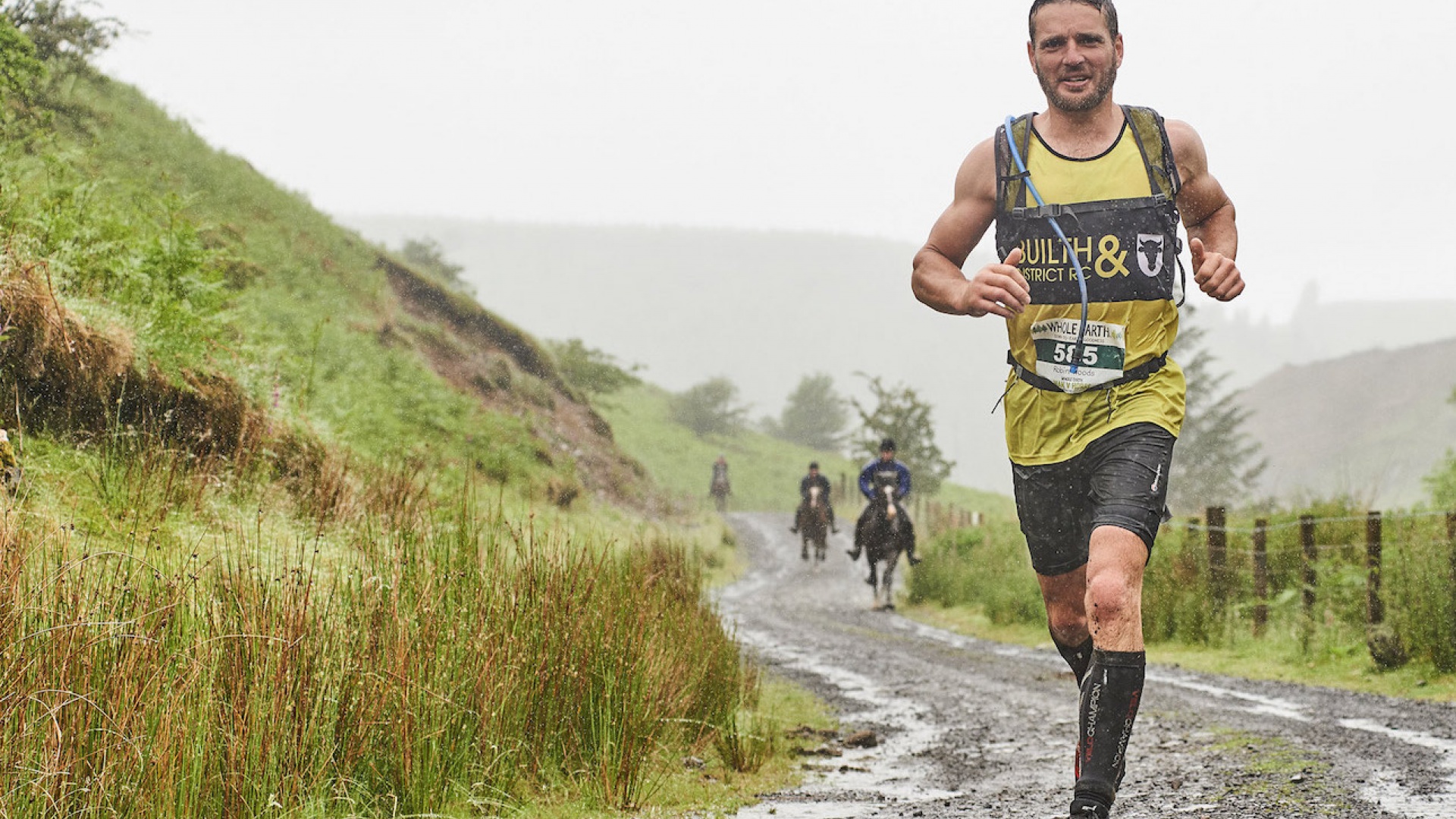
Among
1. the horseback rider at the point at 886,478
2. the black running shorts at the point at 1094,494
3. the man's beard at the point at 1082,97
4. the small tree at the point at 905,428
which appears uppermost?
the small tree at the point at 905,428

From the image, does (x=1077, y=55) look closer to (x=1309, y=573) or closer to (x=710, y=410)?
(x=1309, y=573)

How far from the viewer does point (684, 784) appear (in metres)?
5.17

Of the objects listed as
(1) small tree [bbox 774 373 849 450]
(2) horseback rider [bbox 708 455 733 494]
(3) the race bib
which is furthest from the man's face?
(1) small tree [bbox 774 373 849 450]

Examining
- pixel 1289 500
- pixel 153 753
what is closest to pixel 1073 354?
pixel 153 753

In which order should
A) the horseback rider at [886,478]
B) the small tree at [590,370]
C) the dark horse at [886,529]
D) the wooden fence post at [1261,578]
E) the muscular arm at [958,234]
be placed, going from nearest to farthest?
1. the muscular arm at [958,234]
2. the wooden fence post at [1261,578]
3. the horseback rider at [886,478]
4. the dark horse at [886,529]
5. the small tree at [590,370]

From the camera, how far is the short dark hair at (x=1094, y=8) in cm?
368

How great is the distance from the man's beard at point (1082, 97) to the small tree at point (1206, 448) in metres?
48.8

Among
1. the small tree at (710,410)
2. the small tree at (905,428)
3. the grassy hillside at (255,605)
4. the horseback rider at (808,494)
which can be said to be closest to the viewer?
the grassy hillside at (255,605)

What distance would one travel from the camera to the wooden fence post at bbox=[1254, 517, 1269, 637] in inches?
481

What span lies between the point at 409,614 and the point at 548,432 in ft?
83.6

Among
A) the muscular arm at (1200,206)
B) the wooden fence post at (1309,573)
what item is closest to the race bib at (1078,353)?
the muscular arm at (1200,206)

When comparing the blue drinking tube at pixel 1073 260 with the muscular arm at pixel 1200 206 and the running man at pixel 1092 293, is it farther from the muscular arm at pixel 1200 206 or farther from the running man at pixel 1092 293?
the muscular arm at pixel 1200 206

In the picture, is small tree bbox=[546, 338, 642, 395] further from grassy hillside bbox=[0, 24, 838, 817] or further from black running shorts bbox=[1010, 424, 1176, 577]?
black running shorts bbox=[1010, 424, 1176, 577]

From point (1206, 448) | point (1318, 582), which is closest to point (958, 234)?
point (1318, 582)
